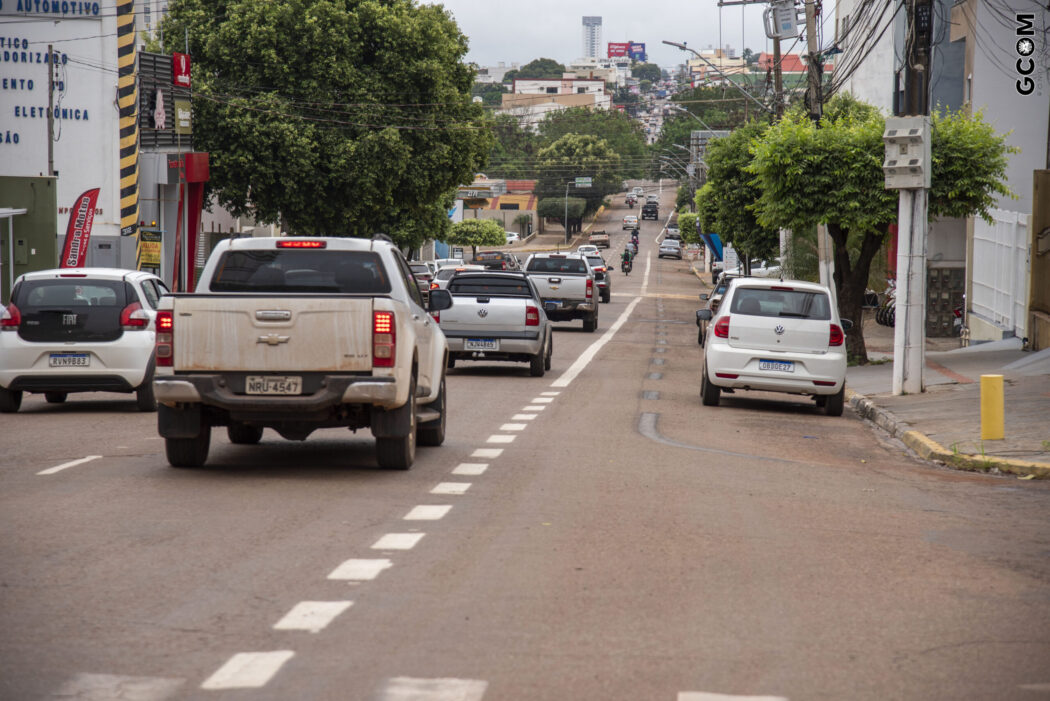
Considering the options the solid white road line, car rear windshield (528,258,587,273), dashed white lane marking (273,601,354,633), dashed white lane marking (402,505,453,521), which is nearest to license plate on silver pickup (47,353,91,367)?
the solid white road line

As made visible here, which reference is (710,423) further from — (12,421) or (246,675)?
(246,675)

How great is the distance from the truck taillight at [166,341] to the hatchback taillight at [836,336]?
10.7m

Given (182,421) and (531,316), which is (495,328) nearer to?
(531,316)

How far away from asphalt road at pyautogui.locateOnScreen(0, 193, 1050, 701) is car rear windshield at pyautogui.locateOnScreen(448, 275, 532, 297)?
32.6ft

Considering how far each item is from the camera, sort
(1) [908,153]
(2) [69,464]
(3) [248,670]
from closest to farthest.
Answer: (3) [248,670] < (2) [69,464] < (1) [908,153]

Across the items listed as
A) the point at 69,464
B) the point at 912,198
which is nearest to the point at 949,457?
the point at 912,198

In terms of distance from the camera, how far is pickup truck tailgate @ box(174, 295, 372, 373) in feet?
35.8

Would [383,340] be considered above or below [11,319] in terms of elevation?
above

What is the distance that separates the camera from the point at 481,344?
77.9ft

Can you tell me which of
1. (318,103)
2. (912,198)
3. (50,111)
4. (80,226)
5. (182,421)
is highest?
(318,103)

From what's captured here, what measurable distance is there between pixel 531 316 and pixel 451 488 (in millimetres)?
12849

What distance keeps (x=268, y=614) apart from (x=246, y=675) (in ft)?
3.45

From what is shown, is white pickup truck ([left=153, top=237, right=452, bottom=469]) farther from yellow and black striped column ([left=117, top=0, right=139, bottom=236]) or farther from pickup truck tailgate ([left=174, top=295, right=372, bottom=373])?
yellow and black striped column ([left=117, top=0, right=139, bottom=236])

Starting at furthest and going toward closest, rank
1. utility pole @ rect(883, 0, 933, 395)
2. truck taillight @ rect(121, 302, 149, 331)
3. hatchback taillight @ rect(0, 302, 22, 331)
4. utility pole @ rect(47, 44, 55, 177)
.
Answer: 1. utility pole @ rect(47, 44, 55, 177)
2. utility pole @ rect(883, 0, 933, 395)
3. truck taillight @ rect(121, 302, 149, 331)
4. hatchback taillight @ rect(0, 302, 22, 331)
